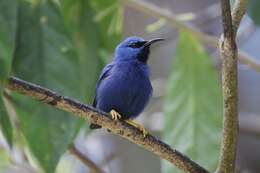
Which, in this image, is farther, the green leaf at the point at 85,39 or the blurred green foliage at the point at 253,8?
the green leaf at the point at 85,39

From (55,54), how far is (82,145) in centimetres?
165

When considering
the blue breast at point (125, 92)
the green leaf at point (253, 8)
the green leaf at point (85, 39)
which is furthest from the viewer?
the green leaf at point (85, 39)

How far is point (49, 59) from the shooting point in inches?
132

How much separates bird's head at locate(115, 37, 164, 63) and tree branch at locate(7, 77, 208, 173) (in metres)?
1.25

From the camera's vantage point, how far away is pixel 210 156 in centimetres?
397

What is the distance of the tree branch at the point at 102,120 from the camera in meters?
2.44

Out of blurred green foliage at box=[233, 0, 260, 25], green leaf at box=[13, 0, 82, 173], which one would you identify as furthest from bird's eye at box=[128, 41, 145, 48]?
blurred green foliage at box=[233, 0, 260, 25]

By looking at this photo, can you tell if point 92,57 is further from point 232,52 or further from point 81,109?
point 232,52

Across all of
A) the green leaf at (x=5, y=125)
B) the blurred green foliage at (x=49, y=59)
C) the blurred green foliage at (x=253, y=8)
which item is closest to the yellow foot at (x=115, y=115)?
the blurred green foliage at (x=49, y=59)

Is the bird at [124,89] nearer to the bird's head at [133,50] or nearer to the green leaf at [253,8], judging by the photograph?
the bird's head at [133,50]

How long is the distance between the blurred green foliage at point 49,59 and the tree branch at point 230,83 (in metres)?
0.93

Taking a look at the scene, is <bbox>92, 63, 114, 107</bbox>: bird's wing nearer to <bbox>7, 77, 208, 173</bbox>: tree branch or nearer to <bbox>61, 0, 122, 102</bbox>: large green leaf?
<bbox>61, 0, 122, 102</bbox>: large green leaf

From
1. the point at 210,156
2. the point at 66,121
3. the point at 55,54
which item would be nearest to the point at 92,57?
the point at 55,54

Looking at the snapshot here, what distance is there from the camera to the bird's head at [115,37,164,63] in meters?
3.85
